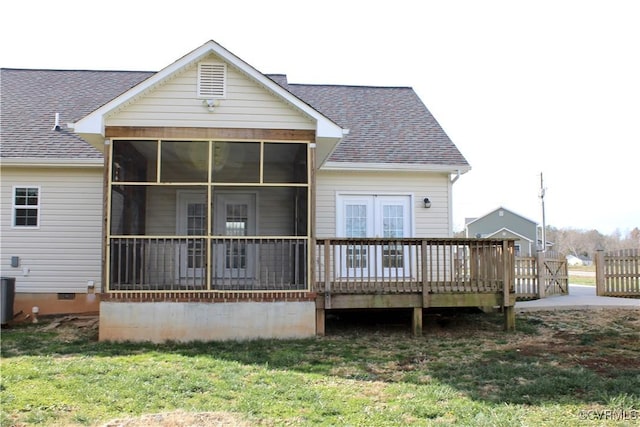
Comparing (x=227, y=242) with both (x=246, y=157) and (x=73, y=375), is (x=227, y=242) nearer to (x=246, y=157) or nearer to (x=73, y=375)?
(x=246, y=157)

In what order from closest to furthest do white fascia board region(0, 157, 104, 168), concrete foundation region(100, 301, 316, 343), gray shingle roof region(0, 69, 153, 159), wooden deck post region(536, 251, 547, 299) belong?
1. concrete foundation region(100, 301, 316, 343)
2. white fascia board region(0, 157, 104, 168)
3. gray shingle roof region(0, 69, 153, 159)
4. wooden deck post region(536, 251, 547, 299)

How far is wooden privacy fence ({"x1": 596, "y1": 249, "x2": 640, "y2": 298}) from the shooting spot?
45.7 feet

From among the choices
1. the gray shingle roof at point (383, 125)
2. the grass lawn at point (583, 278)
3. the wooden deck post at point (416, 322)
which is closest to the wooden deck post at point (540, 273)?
the gray shingle roof at point (383, 125)

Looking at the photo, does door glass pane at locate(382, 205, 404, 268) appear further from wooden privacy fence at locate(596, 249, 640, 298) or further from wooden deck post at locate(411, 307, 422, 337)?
wooden privacy fence at locate(596, 249, 640, 298)

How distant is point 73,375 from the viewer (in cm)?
602

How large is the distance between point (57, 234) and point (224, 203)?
145 inches

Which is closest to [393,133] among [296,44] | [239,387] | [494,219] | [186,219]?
[296,44]

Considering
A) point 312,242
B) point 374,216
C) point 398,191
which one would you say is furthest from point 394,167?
point 312,242

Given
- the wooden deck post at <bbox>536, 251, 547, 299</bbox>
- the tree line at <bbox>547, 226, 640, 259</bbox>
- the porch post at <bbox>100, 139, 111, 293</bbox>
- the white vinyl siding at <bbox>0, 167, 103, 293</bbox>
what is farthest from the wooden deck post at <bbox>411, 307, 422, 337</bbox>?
the tree line at <bbox>547, 226, 640, 259</bbox>

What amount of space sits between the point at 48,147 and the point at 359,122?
748 cm

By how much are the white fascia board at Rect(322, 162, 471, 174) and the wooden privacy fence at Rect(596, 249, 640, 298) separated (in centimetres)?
607

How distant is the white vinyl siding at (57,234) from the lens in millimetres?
10891

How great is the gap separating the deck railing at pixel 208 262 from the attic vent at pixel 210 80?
8.20 feet

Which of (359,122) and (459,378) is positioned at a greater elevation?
(359,122)
